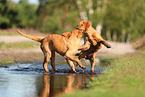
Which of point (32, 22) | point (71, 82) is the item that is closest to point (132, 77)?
point (71, 82)

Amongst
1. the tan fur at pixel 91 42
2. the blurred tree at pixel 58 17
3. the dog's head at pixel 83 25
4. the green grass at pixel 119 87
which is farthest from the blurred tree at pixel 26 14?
the green grass at pixel 119 87

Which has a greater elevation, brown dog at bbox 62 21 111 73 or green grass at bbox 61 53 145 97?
brown dog at bbox 62 21 111 73

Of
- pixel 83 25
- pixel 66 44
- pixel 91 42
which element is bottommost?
pixel 66 44

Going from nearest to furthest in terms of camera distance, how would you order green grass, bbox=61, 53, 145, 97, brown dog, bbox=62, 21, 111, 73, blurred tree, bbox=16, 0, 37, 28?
green grass, bbox=61, 53, 145, 97
brown dog, bbox=62, 21, 111, 73
blurred tree, bbox=16, 0, 37, 28

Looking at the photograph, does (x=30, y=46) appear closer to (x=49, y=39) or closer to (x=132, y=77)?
(x=49, y=39)

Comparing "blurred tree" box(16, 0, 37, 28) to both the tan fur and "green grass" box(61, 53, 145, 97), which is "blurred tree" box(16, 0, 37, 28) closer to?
the tan fur

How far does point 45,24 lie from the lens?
1870 inches

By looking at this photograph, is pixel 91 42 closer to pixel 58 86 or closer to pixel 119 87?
pixel 58 86

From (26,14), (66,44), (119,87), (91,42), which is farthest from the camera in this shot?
(26,14)

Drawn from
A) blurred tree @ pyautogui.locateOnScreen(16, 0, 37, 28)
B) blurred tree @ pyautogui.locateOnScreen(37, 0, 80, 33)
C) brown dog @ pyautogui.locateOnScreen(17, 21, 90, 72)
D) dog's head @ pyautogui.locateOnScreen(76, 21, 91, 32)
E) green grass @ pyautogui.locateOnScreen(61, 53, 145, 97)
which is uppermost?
blurred tree @ pyautogui.locateOnScreen(16, 0, 37, 28)

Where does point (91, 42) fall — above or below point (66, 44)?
above

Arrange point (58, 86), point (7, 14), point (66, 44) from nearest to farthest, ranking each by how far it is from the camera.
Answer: point (58, 86) → point (66, 44) → point (7, 14)

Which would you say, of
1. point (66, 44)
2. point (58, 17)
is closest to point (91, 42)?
point (66, 44)

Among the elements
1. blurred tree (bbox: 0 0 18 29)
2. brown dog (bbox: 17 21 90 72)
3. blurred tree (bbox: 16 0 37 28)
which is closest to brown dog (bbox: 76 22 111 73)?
brown dog (bbox: 17 21 90 72)
